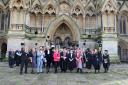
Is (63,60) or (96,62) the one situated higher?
(63,60)

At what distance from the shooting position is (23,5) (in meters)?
28.5

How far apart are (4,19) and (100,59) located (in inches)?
615

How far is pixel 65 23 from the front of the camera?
30.8 metres

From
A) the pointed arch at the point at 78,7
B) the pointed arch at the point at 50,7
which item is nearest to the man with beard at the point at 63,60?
the pointed arch at the point at 50,7

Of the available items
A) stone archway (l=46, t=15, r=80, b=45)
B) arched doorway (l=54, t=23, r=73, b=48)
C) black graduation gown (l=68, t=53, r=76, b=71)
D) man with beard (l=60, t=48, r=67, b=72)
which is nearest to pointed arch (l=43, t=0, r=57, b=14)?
stone archway (l=46, t=15, r=80, b=45)

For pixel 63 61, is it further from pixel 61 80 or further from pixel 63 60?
pixel 61 80

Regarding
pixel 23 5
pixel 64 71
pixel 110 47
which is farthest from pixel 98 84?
pixel 23 5

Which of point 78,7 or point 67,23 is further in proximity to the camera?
point 78,7

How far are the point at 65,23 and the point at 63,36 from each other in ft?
5.62

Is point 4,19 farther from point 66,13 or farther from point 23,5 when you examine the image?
point 66,13

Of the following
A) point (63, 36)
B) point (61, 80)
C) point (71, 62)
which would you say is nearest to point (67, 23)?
point (63, 36)

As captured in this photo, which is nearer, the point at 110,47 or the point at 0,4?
the point at 110,47

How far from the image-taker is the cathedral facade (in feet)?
94.4

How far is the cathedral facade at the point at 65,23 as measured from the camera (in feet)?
94.4
